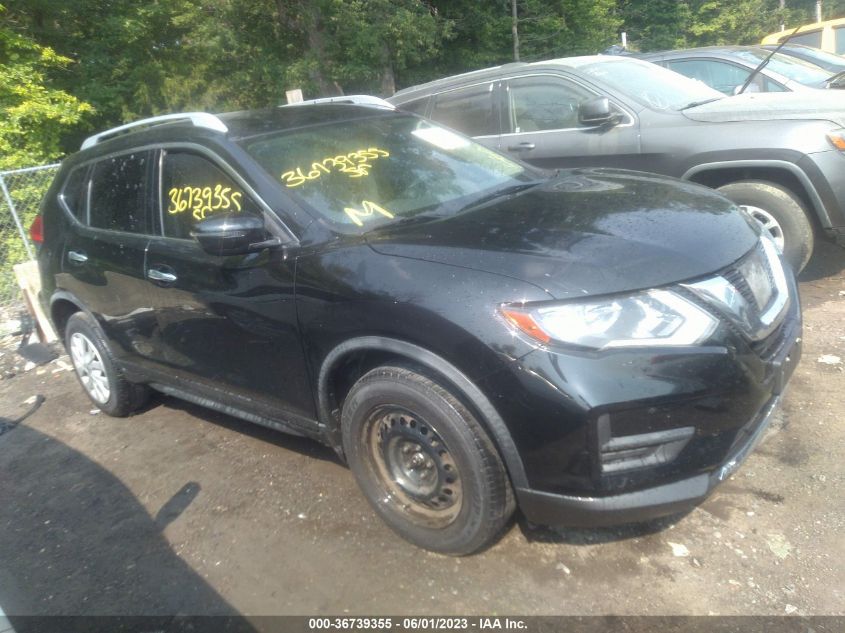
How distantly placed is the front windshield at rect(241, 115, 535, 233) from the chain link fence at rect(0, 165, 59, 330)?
542cm

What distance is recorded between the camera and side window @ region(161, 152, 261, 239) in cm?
329

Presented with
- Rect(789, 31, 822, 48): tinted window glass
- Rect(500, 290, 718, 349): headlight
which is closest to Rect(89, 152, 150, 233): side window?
Rect(500, 290, 718, 349): headlight

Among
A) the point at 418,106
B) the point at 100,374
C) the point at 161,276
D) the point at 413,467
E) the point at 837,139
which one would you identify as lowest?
the point at 100,374

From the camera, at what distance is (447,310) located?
98.1 inches

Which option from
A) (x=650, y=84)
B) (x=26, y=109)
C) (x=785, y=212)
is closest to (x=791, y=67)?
(x=650, y=84)

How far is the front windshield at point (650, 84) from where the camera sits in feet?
18.7

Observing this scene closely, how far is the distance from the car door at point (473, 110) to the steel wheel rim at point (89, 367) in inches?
140

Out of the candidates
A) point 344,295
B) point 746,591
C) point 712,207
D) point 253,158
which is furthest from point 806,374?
point 253,158

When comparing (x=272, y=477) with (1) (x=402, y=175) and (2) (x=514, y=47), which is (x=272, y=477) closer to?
(1) (x=402, y=175)

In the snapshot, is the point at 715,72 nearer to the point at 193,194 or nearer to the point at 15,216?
the point at 193,194

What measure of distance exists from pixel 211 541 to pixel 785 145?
14.7 ft

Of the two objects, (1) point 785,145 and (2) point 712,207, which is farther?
(1) point 785,145

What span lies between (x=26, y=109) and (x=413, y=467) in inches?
413

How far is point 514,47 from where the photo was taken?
677 inches
